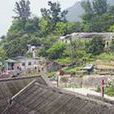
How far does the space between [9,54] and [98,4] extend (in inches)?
930

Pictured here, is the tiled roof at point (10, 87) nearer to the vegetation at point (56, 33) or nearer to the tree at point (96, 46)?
the vegetation at point (56, 33)

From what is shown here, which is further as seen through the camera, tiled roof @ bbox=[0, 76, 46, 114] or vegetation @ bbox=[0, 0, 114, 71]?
vegetation @ bbox=[0, 0, 114, 71]

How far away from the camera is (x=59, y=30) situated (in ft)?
224

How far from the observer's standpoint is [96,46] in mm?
56719

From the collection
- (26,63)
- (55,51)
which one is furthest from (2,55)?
(55,51)

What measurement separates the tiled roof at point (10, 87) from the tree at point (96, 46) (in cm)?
3629

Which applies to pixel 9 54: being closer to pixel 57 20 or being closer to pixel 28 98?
pixel 57 20

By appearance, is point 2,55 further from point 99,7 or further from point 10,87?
point 10,87

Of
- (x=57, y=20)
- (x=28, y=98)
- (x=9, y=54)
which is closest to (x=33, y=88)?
(x=28, y=98)

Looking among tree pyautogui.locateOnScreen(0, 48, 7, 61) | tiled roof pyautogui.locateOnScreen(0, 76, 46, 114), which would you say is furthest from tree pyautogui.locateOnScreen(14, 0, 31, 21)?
tiled roof pyautogui.locateOnScreen(0, 76, 46, 114)

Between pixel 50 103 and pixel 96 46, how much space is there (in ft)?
131

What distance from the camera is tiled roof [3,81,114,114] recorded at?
15.8m

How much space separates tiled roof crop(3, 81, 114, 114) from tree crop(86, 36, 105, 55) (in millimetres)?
37101

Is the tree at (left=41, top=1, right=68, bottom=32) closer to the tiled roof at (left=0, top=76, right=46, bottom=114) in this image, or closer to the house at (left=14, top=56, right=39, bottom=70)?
the house at (left=14, top=56, right=39, bottom=70)
